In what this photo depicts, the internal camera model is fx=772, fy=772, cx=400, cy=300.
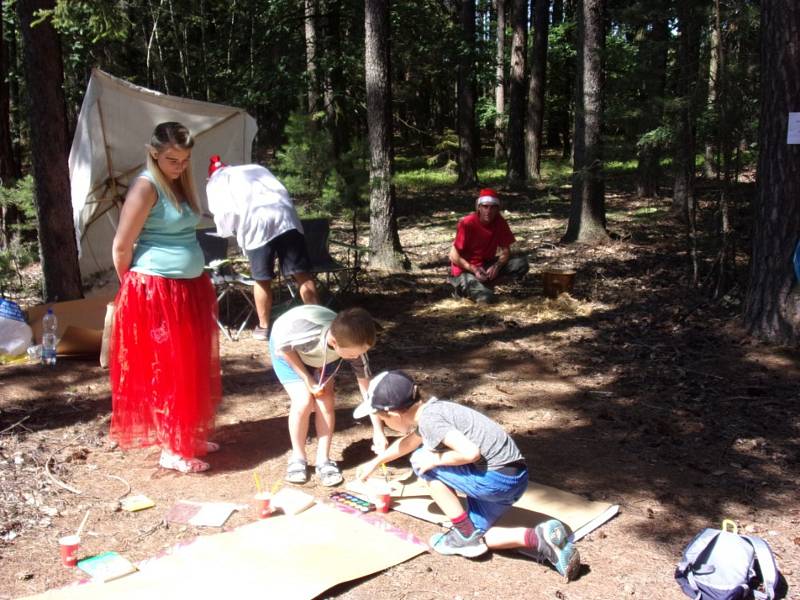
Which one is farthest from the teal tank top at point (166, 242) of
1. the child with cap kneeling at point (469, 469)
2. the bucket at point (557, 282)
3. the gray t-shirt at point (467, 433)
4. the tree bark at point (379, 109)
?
the tree bark at point (379, 109)

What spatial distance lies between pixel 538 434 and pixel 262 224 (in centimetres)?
235

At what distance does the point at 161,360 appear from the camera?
3660mm

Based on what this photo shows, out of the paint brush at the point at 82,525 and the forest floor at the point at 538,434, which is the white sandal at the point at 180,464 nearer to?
the forest floor at the point at 538,434

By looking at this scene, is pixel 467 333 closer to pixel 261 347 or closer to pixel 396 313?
pixel 396 313

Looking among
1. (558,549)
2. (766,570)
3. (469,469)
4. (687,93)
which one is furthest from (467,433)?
(687,93)

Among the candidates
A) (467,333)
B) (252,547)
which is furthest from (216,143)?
(252,547)

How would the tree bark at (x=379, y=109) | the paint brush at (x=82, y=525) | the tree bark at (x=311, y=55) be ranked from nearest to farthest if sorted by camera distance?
the paint brush at (x=82, y=525) → the tree bark at (x=379, y=109) → the tree bark at (x=311, y=55)

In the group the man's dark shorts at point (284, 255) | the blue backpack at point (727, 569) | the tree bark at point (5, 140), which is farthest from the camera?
the tree bark at point (5, 140)

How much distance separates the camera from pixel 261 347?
6.32m

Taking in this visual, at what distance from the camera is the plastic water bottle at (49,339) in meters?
5.57

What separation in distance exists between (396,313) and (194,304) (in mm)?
3718

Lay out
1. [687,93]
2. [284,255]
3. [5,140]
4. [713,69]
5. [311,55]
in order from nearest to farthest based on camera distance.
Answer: [284,255]
[687,93]
[713,69]
[5,140]
[311,55]

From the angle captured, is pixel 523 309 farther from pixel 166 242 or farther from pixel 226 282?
pixel 166 242

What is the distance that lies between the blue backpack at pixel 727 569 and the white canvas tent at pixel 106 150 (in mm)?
5952
